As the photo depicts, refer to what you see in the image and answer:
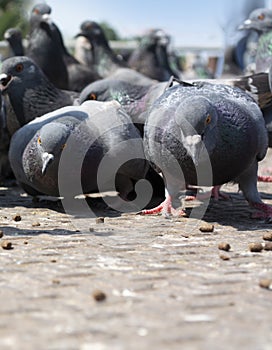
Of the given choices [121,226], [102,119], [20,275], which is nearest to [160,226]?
[121,226]

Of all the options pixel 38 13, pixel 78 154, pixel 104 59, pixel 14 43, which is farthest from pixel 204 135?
pixel 104 59

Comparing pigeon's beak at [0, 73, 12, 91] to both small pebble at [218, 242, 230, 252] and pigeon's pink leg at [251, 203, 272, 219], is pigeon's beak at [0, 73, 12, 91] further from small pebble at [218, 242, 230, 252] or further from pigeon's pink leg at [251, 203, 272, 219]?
small pebble at [218, 242, 230, 252]

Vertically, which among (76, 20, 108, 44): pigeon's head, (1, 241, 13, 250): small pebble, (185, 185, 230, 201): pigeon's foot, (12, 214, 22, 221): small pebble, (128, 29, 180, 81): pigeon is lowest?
(128, 29, 180, 81): pigeon

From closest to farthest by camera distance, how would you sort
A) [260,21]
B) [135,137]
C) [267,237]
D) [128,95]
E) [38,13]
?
1. [267,237]
2. [135,137]
3. [128,95]
4. [260,21]
5. [38,13]

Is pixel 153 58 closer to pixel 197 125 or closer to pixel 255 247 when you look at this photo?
pixel 197 125

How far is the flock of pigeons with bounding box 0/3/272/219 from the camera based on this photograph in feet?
14.4

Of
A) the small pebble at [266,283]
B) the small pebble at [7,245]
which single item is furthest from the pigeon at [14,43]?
the small pebble at [266,283]

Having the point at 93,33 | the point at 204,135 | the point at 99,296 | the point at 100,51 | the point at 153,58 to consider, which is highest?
the point at 204,135

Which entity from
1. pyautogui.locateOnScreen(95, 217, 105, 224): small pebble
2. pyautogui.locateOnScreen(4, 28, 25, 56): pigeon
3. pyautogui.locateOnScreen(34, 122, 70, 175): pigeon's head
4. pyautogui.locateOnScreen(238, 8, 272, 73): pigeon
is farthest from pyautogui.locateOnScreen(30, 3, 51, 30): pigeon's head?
pyautogui.locateOnScreen(95, 217, 105, 224): small pebble

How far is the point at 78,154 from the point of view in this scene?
4.98 m

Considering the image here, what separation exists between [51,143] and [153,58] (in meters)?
9.02

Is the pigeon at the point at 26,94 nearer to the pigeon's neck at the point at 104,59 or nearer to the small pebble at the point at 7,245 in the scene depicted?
the small pebble at the point at 7,245

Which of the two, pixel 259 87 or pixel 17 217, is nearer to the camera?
pixel 17 217

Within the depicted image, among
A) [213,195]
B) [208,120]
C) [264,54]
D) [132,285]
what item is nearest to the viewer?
[132,285]
